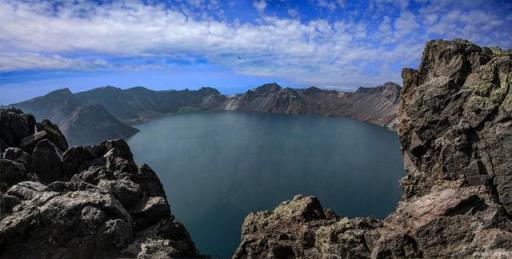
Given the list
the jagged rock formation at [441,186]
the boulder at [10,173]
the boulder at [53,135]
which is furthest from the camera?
the boulder at [53,135]

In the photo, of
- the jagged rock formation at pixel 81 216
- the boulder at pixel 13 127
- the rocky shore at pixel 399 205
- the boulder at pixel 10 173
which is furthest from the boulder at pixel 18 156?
the boulder at pixel 13 127

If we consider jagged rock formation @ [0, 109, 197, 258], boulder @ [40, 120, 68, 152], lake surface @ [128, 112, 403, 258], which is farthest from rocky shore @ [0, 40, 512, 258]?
lake surface @ [128, 112, 403, 258]

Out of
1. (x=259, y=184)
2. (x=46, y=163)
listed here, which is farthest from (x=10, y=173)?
(x=259, y=184)

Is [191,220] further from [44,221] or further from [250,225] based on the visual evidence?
[44,221]

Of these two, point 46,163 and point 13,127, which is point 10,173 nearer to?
point 46,163

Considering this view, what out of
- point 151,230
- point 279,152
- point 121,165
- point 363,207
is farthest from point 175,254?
point 279,152

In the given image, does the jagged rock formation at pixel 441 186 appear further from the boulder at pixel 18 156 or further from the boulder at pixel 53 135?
the boulder at pixel 53 135
